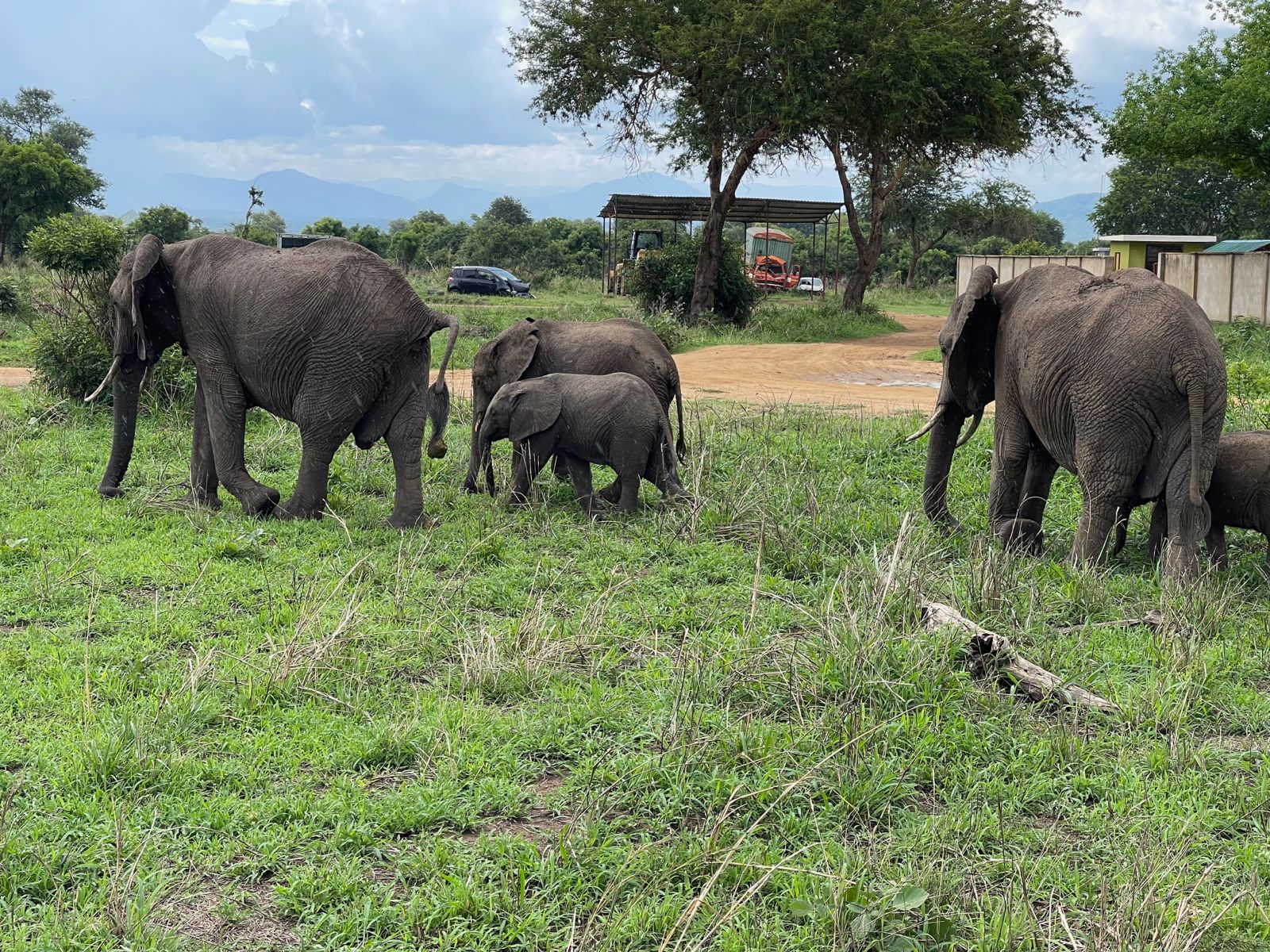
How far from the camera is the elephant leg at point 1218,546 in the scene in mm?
7078

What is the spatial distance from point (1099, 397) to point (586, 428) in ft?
11.0

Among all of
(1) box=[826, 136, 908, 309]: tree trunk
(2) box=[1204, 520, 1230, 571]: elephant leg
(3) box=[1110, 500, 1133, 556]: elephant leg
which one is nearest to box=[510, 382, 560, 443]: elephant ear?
(3) box=[1110, 500, 1133, 556]: elephant leg

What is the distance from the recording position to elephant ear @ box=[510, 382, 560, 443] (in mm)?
8453

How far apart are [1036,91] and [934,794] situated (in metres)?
25.1

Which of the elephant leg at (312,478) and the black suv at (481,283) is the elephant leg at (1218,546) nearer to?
the elephant leg at (312,478)

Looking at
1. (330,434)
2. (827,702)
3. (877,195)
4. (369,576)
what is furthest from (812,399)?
(877,195)

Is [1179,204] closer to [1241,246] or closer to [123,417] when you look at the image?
[1241,246]

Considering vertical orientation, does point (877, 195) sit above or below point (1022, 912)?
above

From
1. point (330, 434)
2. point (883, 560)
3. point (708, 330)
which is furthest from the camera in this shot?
point (708, 330)

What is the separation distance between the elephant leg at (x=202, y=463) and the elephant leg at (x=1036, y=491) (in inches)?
212

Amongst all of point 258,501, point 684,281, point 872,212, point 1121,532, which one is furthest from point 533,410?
point 872,212

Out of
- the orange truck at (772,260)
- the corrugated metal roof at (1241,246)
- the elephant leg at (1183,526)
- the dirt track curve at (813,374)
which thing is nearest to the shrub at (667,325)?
the dirt track curve at (813,374)

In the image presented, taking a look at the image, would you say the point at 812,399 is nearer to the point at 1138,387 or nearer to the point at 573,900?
the point at 1138,387

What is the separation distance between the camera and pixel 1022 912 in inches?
134
